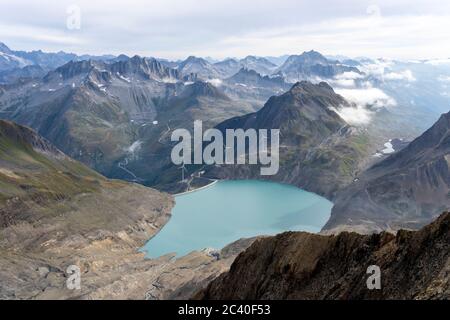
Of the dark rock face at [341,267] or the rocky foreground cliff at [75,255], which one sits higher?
the dark rock face at [341,267]

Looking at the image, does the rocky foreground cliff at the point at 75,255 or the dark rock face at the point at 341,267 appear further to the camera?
the rocky foreground cliff at the point at 75,255

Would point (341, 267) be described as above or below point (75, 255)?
above

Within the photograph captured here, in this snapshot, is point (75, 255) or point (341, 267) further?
point (75, 255)

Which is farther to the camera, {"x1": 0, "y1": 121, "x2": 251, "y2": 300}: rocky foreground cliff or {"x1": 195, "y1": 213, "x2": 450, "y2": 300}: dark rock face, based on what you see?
{"x1": 0, "y1": 121, "x2": 251, "y2": 300}: rocky foreground cliff

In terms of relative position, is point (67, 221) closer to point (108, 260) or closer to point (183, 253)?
point (108, 260)

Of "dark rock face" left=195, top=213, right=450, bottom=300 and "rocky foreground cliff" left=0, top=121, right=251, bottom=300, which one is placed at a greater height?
"dark rock face" left=195, top=213, right=450, bottom=300
